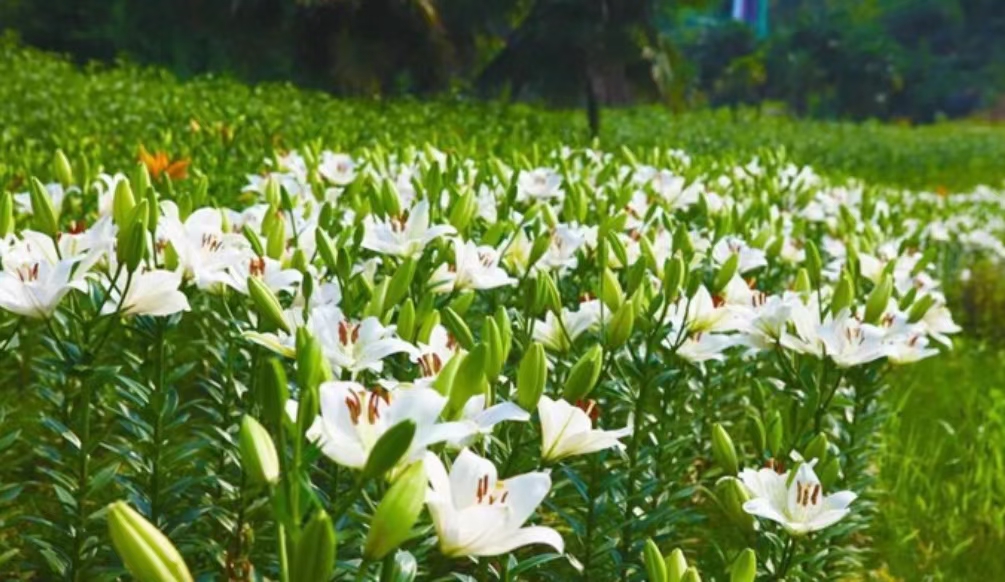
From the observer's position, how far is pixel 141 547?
91 centimetres

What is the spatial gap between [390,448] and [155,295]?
704 mm

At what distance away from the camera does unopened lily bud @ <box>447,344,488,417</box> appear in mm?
1208

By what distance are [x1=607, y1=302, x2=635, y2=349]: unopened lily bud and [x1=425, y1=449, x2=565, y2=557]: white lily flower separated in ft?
2.30

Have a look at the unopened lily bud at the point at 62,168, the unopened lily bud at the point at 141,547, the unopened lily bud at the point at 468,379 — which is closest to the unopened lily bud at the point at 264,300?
the unopened lily bud at the point at 468,379

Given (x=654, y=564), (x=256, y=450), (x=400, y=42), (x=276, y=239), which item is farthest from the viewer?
(x=400, y=42)

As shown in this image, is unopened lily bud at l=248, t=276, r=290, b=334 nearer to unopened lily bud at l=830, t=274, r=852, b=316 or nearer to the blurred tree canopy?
unopened lily bud at l=830, t=274, r=852, b=316

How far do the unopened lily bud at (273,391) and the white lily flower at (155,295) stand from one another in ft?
1.70

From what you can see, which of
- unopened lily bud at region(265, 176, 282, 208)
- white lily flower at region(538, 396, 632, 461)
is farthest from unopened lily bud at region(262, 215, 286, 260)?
white lily flower at region(538, 396, 632, 461)

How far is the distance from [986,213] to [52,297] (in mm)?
8899

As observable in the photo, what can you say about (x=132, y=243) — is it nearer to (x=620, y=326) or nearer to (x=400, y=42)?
(x=620, y=326)

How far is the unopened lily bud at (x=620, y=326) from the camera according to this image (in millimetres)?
1749

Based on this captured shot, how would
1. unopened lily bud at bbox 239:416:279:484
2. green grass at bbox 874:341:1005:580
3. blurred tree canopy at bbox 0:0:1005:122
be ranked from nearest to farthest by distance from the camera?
unopened lily bud at bbox 239:416:279:484, green grass at bbox 874:341:1005:580, blurred tree canopy at bbox 0:0:1005:122

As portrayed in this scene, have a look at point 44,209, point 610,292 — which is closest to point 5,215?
point 44,209

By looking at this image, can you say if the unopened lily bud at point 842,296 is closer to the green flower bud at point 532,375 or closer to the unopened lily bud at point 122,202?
the green flower bud at point 532,375
